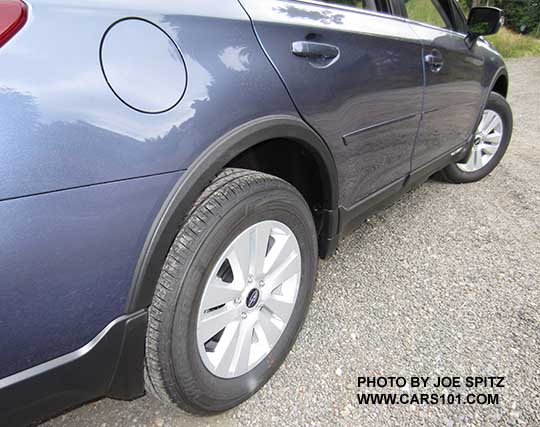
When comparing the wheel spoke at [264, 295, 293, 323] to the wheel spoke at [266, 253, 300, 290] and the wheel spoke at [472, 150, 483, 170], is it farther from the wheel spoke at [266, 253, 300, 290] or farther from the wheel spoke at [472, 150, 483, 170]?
the wheel spoke at [472, 150, 483, 170]

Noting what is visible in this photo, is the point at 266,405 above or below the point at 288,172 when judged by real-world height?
below

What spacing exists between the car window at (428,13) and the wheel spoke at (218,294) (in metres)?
1.78

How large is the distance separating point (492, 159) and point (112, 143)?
11.3 feet

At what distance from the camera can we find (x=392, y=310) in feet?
6.73

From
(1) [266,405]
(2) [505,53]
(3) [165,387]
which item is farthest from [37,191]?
(2) [505,53]

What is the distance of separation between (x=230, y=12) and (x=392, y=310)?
4.95 feet

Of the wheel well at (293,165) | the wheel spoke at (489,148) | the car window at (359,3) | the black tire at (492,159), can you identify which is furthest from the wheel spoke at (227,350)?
the wheel spoke at (489,148)

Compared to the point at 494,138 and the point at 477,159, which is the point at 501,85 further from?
the point at 477,159

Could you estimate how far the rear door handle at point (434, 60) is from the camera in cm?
219

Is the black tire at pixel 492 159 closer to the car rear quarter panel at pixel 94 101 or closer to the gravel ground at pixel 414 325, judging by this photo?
the gravel ground at pixel 414 325

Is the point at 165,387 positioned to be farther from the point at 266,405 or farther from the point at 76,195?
the point at 76,195

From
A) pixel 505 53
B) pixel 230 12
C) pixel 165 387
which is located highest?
pixel 230 12

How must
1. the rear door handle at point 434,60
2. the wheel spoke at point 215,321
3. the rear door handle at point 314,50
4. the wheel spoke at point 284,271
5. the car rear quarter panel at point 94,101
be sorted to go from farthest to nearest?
the rear door handle at point 434,60, the wheel spoke at point 284,271, the rear door handle at point 314,50, the wheel spoke at point 215,321, the car rear quarter panel at point 94,101

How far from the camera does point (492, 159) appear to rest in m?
3.59
